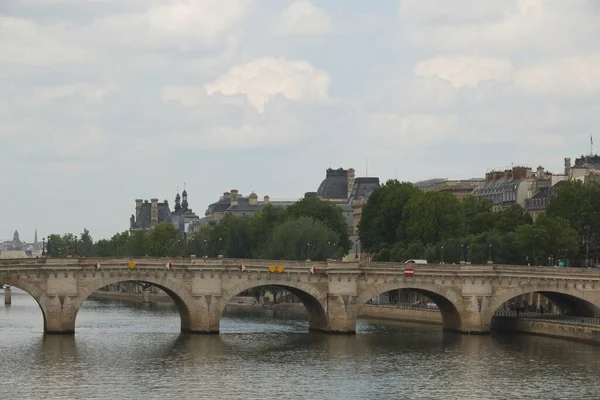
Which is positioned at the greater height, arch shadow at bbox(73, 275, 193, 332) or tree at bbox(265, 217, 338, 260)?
tree at bbox(265, 217, 338, 260)

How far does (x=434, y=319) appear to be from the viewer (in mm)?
127812

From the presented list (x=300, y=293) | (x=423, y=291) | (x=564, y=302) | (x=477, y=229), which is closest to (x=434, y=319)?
(x=564, y=302)

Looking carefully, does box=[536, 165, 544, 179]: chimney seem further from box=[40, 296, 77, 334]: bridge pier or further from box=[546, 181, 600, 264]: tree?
box=[40, 296, 77, 334]: bridge pier

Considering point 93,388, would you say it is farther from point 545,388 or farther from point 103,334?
point 103,334

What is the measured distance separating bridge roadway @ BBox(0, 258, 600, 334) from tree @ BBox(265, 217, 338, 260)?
45848 mm

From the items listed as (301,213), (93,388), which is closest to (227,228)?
(301,213)

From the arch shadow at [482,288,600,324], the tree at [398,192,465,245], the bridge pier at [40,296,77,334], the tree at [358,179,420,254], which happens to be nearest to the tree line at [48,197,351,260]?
the tree at [358,179,420,254]

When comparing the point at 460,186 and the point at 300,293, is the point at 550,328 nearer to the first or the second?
the point at 300,293

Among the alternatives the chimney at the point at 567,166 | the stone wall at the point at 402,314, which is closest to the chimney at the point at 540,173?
the chimney at the point at 567,166

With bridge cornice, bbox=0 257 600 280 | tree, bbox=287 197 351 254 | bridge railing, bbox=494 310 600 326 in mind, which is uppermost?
tree, bbox=287 197 351 254

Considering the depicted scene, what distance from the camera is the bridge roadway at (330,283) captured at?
109500mm

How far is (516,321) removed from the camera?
117 m

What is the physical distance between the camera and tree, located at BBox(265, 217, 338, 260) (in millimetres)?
160750

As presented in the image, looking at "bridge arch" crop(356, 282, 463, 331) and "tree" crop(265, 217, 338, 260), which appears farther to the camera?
"tree" crop(265, 217, 338, 260)
